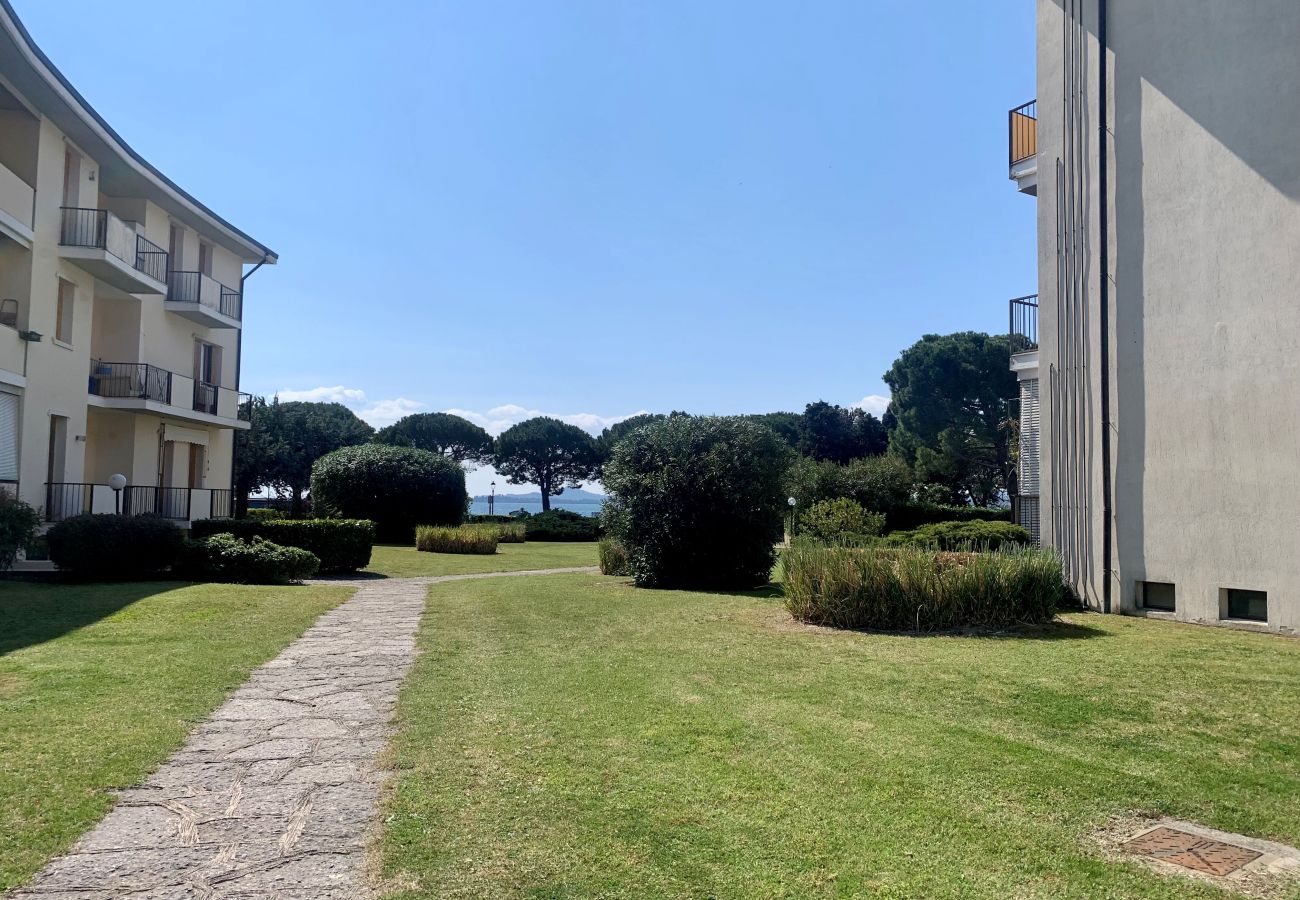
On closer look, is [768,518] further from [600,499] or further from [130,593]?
[130,593]

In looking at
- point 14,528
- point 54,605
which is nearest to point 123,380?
point 14,528

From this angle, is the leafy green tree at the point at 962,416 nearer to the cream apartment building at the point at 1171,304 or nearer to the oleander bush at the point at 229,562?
the cream apartment building at the point at 1171,304

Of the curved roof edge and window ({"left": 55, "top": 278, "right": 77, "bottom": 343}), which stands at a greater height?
the curved roof edge

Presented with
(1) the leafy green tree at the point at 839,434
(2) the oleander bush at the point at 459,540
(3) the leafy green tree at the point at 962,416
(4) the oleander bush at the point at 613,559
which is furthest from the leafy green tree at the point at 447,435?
(4) the oleander bush at the point at 613,559

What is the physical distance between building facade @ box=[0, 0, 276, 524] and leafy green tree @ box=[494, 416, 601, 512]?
46645 mm

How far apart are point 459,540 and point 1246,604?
21.9 m

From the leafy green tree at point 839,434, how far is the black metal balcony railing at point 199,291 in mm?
46876

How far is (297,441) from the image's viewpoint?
173 feet

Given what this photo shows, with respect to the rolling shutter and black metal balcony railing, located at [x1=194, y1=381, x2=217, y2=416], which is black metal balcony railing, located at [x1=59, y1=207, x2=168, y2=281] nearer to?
the rolling shutter

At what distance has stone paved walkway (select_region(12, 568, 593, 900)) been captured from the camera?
344 centimetres

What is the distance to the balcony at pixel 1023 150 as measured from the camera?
52.5 feet

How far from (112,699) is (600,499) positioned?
13124 mm

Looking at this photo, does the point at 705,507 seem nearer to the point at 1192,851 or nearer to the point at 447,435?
the point at 1192,851

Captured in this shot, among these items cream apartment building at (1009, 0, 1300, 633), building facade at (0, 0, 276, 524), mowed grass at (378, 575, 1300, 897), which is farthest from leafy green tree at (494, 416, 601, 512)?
mowed grass at (378, 575, 1300, 897)
